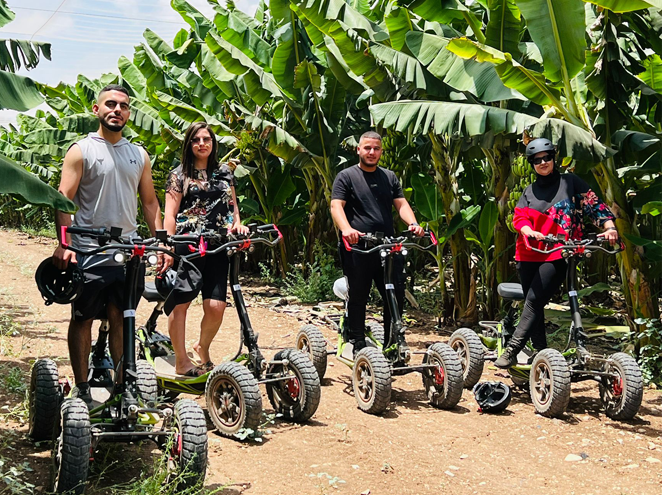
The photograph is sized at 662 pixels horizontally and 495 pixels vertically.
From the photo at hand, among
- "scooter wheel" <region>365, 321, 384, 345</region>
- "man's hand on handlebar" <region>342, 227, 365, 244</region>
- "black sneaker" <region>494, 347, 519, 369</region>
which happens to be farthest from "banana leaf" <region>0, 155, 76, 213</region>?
"black sneaker" <region>494, 347, 519, 369</region>

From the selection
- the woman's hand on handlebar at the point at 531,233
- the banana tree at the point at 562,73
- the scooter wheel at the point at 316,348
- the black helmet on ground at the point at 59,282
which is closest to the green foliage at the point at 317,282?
the scooter wheel at the point at 316,348

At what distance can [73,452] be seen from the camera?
11.3ft

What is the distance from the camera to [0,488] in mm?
3871

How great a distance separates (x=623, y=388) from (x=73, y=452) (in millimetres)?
4142

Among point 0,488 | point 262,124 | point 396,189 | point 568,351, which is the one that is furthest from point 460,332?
point 262,124

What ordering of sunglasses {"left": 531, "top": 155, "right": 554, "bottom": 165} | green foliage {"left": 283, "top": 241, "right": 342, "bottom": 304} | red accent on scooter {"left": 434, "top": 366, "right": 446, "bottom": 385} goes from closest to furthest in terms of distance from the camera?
red accent on scooter {"left": 434, "top": 366, "right": 446, "bottom": 385}
sunglasses {"left": 531, "top": 155, "right": 554, "bottom": 165}
green foliage {"left": 283, "top": 241, "right": 342, "bottom": 304}

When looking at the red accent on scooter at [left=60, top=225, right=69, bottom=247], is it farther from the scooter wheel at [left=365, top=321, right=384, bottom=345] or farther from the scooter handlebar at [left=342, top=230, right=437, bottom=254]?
the scooter wheel at [left=365, top=321, right=384, bottom=345]

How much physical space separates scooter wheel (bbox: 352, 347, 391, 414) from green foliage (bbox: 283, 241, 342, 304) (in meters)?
5.39

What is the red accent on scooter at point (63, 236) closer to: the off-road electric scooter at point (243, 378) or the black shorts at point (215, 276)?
the off-road electric scooter at point (243, 378)

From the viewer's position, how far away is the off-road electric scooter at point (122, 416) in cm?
348

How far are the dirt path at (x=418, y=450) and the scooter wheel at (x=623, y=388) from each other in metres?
0.13

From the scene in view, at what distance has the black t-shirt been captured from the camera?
6238 mm

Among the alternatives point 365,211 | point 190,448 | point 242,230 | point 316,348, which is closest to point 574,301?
point 365,211

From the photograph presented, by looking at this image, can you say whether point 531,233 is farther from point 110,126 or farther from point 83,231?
point 83,231
